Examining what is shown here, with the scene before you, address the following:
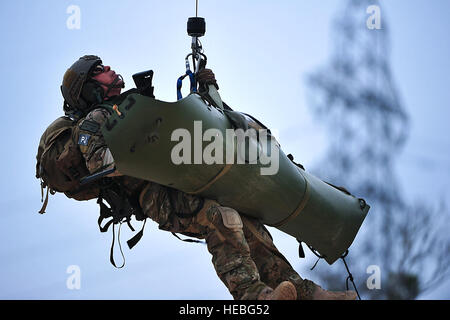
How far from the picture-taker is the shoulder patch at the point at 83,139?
8234 millimetres

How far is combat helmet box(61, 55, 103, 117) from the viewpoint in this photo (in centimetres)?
854

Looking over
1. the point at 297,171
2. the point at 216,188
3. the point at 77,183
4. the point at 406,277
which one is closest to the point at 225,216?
the point at 216,188

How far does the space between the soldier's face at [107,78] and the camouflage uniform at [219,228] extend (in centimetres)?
27

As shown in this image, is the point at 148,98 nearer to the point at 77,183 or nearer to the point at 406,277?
the point at 77,183

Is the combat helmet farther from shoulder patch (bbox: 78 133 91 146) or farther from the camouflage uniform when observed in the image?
shoulder patch (bbox: 78 133 91 146)

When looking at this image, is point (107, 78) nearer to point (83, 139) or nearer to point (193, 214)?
point (83, 139)

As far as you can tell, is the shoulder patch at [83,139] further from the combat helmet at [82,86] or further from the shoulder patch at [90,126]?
the combat helmet at [82,86]

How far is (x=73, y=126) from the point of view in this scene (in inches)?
340

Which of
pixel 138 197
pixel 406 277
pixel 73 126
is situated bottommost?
pixel 406 277

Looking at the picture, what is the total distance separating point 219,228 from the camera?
809 centimetres

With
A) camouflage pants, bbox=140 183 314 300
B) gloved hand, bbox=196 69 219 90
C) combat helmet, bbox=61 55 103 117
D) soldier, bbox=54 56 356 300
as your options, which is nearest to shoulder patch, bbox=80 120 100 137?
soldier, bbox=54 56 356 300

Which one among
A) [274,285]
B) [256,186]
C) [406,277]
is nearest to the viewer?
[256,186]

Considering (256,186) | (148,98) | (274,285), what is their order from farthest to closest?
1. (274,285)
2. (256,186)
3. (148,98)

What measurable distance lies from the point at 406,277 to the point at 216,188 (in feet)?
20.0
